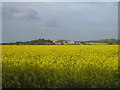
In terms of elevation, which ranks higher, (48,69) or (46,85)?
(48,69)

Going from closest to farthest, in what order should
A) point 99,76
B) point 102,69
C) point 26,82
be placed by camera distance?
point 26,82
point 99,76
point 102,69

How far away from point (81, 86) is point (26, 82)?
1.06 m

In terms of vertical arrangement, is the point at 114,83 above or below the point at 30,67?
below

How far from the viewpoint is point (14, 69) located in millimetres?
4152

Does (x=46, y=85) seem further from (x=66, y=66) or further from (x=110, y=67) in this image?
(x=110, y=67)

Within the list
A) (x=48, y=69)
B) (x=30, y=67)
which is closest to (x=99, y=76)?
(x=48, y=69)

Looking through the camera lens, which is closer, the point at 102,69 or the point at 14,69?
the point at 14,69

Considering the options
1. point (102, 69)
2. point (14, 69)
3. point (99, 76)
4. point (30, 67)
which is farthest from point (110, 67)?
point (14, 69)

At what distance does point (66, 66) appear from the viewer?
15.2 ft

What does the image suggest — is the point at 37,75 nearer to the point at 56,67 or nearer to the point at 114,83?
the point at 56,67

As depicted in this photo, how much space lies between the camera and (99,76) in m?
4.26

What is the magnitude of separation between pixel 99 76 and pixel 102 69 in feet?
1.33

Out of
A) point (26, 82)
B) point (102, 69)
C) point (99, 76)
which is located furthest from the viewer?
point (102, 69)

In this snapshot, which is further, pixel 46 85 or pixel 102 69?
pixel 102 69
